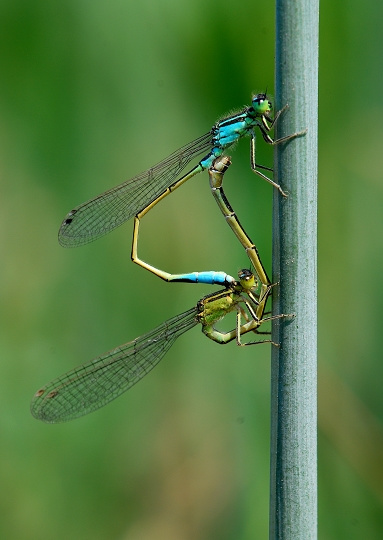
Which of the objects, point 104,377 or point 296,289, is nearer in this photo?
point 296,289

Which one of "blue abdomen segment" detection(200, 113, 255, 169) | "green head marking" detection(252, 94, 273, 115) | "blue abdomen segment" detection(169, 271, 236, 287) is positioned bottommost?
"blue abdomen segment" detection(169, 271, 236, 287)

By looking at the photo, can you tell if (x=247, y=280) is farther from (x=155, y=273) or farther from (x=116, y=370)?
(x=116, y=370)

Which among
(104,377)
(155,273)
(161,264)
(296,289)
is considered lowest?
(296,289)

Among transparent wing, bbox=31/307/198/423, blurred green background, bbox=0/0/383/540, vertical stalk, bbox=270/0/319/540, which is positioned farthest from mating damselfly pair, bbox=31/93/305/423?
vertical stalk, bbox=270/0/319/540

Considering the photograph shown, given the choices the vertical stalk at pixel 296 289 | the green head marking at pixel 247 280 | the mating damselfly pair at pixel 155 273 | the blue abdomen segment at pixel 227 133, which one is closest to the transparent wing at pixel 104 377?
the mating damselfly pair at pixel 155 273

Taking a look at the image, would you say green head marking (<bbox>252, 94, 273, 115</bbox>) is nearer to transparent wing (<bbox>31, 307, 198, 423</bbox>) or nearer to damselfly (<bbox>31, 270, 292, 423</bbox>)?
damselfly (<bbox>31, 270, 292, 423</bbox>)

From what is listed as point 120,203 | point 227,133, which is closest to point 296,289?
point 227,133
